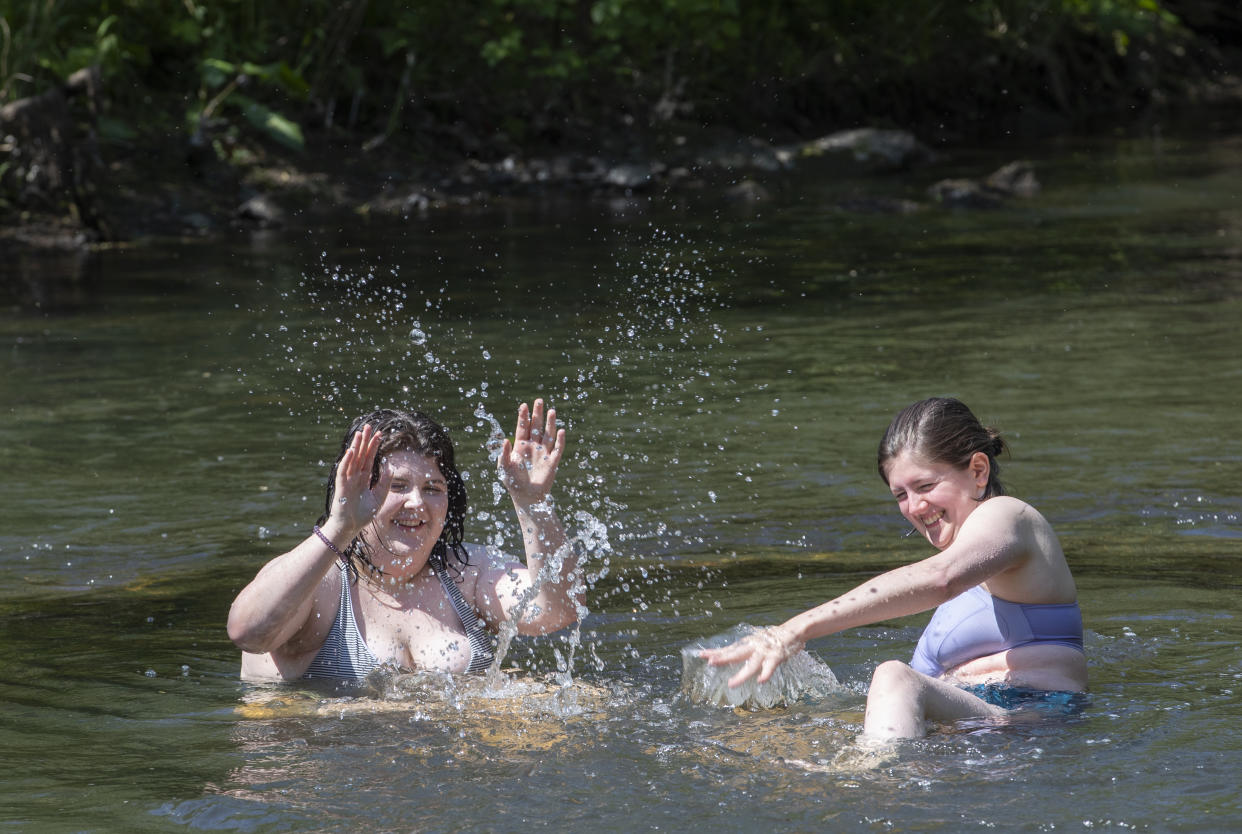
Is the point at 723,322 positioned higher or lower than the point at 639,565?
higher

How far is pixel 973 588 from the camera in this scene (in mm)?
4676

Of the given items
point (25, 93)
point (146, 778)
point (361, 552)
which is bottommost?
point (146, 778)

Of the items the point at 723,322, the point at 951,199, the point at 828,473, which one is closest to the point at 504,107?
the point at 951,199

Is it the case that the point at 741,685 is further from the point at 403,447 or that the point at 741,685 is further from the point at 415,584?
the point at 403,447

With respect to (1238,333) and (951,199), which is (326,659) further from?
(951,199)

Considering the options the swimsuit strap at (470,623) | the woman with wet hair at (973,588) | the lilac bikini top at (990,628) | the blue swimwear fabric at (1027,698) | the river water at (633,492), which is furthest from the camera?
the swimsuit strap at (470,623)

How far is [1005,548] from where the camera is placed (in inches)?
168

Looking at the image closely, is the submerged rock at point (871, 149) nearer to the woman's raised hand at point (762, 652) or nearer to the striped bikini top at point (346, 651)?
the striped bikini top at point (346, 651)

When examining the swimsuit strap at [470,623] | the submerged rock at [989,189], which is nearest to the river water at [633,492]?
the swimsuit strap at [470,623]

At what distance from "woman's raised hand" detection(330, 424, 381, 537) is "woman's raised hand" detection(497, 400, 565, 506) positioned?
0.52m

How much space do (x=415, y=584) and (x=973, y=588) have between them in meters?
1.68

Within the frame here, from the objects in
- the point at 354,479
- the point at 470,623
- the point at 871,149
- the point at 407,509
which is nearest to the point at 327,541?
the point at 354,479

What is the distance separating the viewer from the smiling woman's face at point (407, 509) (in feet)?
15.2

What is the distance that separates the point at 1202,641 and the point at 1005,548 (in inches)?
53.1
